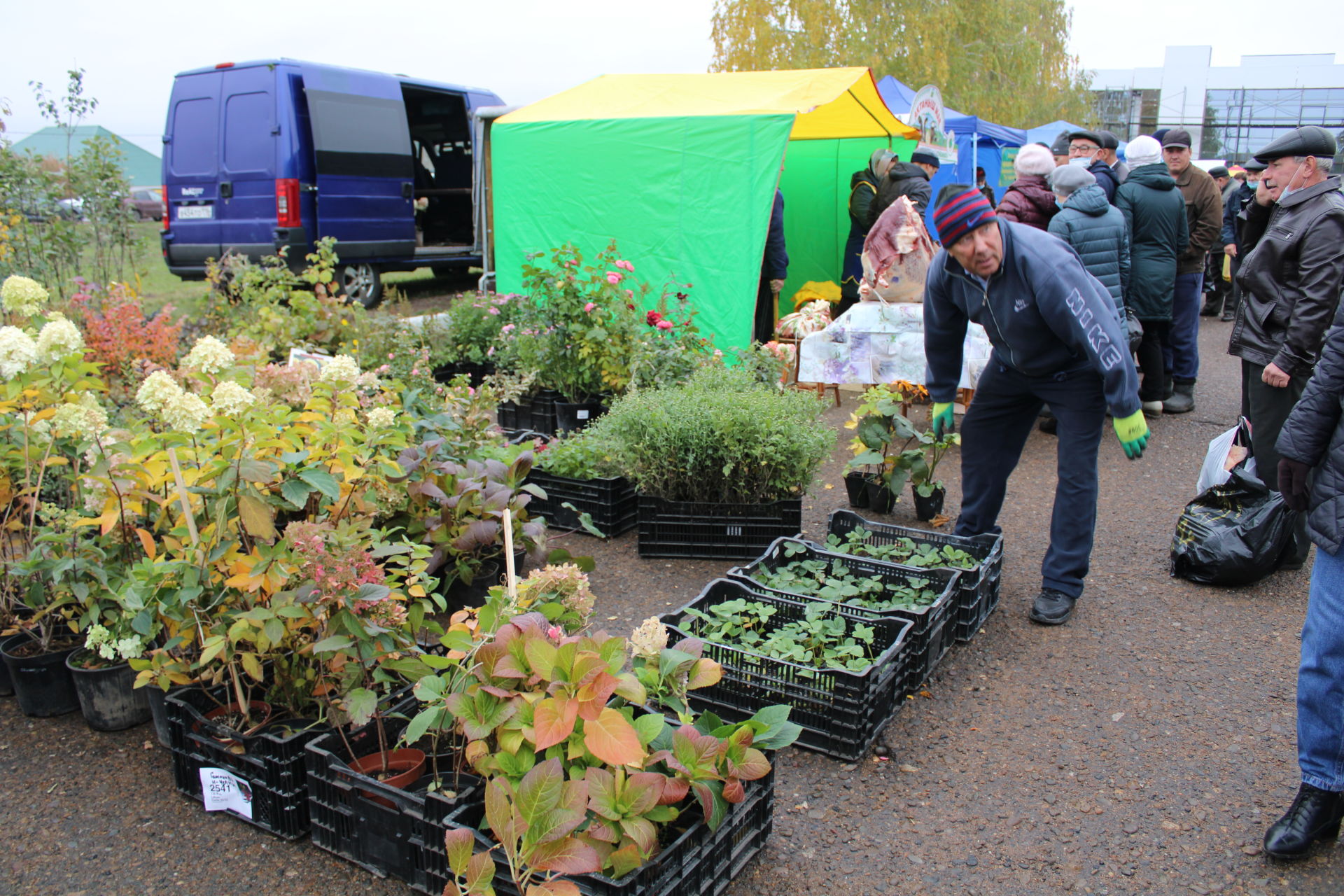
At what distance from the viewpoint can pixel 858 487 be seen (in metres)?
5.11

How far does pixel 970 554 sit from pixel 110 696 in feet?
10.7

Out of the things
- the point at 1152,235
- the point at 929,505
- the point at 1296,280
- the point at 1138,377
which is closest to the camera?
the point at 1296,280

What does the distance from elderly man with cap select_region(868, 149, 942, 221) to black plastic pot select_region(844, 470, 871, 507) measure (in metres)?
3.82

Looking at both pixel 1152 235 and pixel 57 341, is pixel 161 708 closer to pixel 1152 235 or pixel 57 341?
pixel 57 341

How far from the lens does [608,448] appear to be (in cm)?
459

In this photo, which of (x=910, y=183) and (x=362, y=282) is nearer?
(x=910, y=183)

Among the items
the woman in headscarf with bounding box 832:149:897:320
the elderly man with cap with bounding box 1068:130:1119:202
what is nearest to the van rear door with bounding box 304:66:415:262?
the woman in headscarf with bounding box 832:149:897:320

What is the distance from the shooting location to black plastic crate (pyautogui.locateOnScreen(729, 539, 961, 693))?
3.17 meters

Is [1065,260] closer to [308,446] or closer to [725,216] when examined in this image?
[308,446]

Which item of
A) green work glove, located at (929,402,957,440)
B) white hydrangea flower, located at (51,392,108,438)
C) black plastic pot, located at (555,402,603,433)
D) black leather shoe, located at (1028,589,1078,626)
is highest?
white hydrangea flower, located at (51,392,108,438)

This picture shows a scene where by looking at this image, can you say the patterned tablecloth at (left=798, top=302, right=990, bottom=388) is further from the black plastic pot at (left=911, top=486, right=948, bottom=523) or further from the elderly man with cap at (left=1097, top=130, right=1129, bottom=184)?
the black plastic pot at (left=911, top=486, right=948, bottom=523)

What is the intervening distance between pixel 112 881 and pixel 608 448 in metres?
2.76

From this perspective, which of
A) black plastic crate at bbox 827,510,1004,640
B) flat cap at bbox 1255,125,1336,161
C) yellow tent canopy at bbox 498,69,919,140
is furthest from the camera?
yellow tent canopy at bbox 498,69,919,140

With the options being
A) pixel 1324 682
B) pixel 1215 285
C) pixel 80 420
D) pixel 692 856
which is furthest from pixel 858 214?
pixel 692 856
